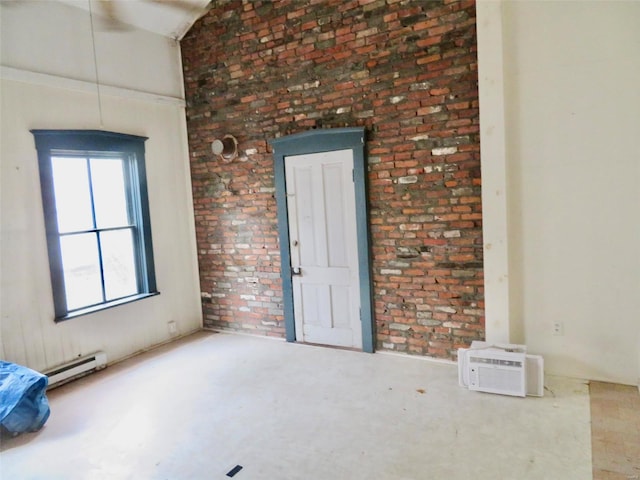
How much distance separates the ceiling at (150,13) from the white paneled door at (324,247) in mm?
2077

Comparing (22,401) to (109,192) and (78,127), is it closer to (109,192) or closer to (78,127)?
(109,192)

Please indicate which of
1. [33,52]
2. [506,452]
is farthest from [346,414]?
[33,52]

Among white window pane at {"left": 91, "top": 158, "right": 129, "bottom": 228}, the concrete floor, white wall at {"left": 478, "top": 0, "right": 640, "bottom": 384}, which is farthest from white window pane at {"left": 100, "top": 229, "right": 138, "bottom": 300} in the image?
white wall at {"left": 478, "top": 0, "right": 640, "bottom": 384}

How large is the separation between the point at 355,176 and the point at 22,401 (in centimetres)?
327

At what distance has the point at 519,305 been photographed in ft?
12.1

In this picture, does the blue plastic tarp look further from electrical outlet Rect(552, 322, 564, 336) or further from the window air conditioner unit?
electrical outlet Rect(552, 322, 564, 336)

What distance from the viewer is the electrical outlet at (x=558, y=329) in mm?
3564

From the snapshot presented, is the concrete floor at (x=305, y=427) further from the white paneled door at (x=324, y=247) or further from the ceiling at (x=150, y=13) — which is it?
the ceiling at (x=150, y=13)

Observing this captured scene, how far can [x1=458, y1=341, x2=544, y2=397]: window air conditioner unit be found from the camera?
327 cm

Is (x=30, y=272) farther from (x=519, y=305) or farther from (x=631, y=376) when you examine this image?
(x=631, y=376)

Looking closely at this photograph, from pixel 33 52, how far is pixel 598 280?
5182mm

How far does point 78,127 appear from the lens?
4.17 metres

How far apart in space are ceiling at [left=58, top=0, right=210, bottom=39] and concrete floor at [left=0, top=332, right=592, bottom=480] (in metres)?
3.61

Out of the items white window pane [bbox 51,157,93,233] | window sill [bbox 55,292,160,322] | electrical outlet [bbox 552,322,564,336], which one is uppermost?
white window pane [bbox 51,157,93,233]
